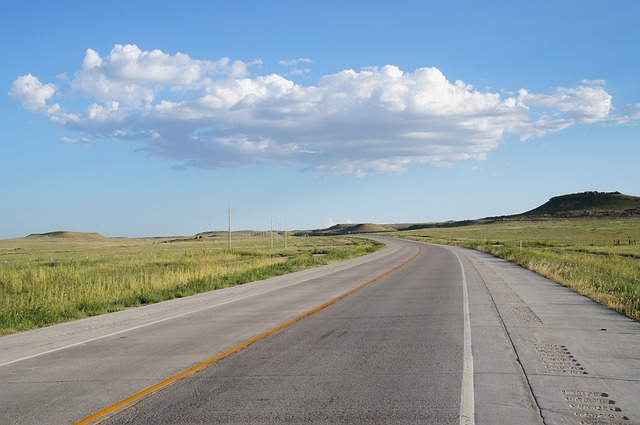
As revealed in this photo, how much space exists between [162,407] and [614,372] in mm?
6085

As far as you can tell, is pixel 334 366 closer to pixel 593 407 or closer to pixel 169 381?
pixel 169 381

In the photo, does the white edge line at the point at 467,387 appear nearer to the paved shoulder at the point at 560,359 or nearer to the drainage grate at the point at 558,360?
the paved shoulder at the point at 560,359

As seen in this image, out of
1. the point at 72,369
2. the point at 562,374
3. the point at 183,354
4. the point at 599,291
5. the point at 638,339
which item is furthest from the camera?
the point at 599,291

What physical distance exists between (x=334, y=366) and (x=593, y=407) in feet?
11.7

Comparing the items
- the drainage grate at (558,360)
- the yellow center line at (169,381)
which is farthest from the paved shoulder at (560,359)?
the yellow center line at (169,381)

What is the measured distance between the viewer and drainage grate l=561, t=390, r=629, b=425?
627 cm

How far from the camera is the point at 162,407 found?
695cm

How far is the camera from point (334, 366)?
8906 mm

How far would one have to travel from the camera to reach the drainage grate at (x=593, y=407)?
627cm

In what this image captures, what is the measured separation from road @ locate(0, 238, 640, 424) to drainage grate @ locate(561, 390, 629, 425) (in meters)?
0.02

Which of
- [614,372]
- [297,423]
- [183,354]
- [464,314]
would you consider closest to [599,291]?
[464,314]

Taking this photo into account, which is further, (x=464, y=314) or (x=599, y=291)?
(x=599, y=291)

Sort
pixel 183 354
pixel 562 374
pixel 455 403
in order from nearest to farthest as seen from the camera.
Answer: pixel 455 403 → pixel 562 374 → pixel 183 354

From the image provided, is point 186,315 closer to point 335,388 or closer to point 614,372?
point 335,388
